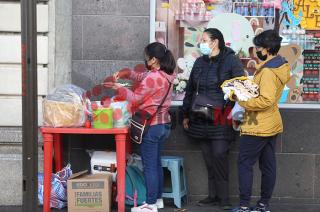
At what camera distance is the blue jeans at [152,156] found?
6.19 m

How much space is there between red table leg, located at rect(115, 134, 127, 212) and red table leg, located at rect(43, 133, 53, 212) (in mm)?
655

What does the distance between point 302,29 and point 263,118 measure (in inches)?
64.8

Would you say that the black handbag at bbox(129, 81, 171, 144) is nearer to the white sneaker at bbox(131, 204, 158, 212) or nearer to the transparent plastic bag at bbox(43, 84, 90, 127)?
the transparent plastic bag at bbox(43, 84, 90, 127)

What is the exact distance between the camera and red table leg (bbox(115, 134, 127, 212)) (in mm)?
6035

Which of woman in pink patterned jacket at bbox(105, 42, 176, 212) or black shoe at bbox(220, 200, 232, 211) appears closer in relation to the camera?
woman in pink patterned jacket at bbox(105, 42, 176, 212)

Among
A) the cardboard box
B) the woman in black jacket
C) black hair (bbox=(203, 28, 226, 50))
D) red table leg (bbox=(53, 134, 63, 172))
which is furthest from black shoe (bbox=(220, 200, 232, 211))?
red table leg (bbox=(53, 134, 63, 172))

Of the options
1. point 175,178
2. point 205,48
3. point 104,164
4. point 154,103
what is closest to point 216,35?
point 205,48

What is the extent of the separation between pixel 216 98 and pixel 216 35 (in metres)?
0.64

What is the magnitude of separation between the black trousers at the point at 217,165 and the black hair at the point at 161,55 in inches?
36.2

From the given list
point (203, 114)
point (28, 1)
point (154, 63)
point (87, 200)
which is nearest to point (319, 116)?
point (203, 114)

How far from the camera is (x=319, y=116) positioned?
6934 millimetres

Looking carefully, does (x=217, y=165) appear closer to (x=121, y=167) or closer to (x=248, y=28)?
(x=121, y=167)

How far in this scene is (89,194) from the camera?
6219 mm

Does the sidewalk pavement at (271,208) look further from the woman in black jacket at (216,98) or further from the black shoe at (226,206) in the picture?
the woman in black jacket at (216,98)
